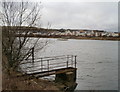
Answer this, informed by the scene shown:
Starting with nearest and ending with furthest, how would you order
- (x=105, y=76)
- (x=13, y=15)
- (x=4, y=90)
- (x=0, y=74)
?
(x=4, y=90), (x=0, y=74), (x=13, y=15), (x=105, y=76)

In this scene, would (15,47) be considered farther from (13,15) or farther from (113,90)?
(113,90)

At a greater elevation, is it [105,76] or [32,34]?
[32,34]

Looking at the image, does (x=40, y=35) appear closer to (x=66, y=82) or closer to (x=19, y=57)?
(x=19, y=57)

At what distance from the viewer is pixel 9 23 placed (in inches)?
456

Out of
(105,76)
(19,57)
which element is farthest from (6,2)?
(105,76)

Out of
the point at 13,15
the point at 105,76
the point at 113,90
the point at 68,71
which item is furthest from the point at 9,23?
the point at 105,76

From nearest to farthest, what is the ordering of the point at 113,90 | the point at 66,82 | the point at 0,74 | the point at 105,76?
1. the point at 0,74
2. the point at 66,82
3. the point at 113,90
4. the point at 105,76

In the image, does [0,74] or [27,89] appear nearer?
[27,89]

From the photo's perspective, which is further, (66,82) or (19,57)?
(66,82)

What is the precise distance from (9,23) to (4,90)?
16.5 feet

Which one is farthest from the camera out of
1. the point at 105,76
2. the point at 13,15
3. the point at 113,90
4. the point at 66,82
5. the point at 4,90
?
the point at 105,76

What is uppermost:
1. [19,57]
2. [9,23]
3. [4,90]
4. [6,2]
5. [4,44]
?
[6,2]

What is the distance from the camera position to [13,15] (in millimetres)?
11570

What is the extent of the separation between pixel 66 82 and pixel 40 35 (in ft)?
15.4
